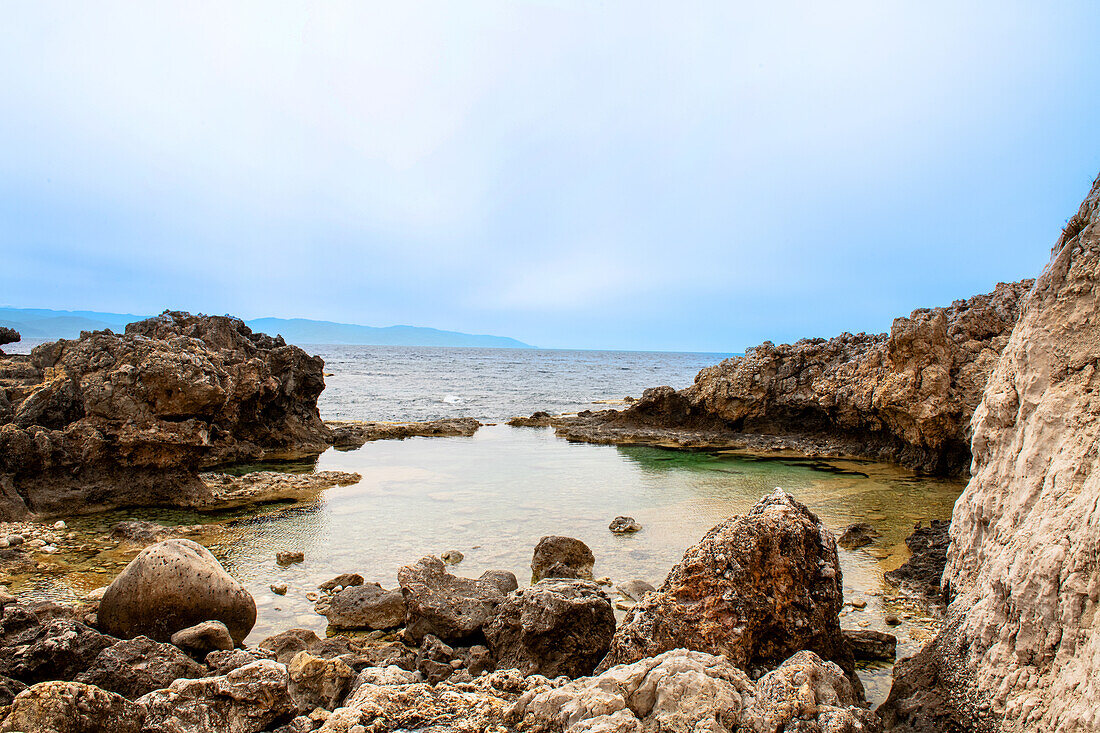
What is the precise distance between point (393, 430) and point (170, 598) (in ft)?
68.9

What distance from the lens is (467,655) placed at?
650 cm

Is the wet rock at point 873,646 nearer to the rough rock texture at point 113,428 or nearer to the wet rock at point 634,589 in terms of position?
the wet rock at point 634,589

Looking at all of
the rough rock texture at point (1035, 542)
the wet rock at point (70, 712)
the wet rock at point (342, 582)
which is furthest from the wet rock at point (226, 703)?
the rough rock texture at point (1035, 542)

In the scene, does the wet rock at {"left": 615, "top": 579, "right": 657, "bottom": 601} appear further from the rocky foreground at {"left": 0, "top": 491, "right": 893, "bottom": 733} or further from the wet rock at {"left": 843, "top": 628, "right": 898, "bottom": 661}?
the wet rock at {"left": 843, "top": 628, "right": 898, "bottom": 661}

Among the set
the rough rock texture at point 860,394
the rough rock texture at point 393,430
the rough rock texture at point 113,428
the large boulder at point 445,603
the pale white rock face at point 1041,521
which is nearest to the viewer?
the pale white rock face at point 1041,521

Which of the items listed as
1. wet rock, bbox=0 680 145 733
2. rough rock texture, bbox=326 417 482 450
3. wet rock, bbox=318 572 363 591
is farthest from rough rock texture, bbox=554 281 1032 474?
wet rock, bbox=0 680 145 733

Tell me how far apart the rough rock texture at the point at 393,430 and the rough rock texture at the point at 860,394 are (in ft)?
17.1

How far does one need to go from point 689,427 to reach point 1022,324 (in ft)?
73.3

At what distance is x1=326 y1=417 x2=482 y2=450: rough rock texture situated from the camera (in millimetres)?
24797

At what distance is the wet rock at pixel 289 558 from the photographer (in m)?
10.0

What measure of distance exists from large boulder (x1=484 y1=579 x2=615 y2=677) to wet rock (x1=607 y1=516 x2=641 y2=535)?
19.8ft

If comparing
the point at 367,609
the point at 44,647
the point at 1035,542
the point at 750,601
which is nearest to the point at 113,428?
the point at 367,609

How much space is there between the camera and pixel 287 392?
23406 mm

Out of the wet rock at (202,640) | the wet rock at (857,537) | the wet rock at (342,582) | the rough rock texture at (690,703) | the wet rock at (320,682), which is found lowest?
Answer: the wet rock at (342,582)
